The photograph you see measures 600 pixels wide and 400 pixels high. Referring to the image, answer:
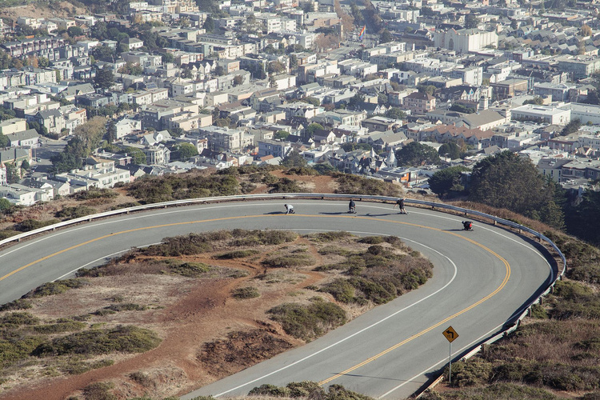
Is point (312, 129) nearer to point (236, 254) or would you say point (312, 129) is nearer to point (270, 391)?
point (236, 254)

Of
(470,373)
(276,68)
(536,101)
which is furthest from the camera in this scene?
(276,68)

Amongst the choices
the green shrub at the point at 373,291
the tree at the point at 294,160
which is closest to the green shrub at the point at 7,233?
the green shrub at the point at 373,291

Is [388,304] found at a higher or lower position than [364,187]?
higher

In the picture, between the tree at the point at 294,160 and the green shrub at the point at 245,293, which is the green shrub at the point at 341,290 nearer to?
the green shrub at the point at 245,293

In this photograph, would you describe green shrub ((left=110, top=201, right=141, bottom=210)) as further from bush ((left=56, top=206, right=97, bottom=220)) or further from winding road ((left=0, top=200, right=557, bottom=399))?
winding road ((left=0, top=200, right=557, bottom=399))

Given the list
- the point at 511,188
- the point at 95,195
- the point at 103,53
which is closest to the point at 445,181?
the point at 511,188

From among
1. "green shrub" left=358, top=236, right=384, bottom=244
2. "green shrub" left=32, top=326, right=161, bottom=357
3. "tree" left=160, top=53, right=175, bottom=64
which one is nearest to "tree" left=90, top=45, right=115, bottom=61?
"tree" left=160, top=53, right=175, bottom=64
